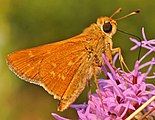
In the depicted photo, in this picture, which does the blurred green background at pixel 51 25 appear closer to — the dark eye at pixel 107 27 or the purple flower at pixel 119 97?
the dark eye at pixel 107 27

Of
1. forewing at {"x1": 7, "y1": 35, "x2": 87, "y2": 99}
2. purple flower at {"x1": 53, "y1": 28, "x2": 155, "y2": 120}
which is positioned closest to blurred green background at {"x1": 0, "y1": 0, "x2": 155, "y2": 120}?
forewing at {"x1": 7, "y1": 35, "x2": 87, "y2": 99}

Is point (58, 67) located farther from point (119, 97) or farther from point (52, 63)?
point (119, 97)

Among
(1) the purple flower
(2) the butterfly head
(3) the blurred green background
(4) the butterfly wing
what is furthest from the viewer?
(3) the blurred green background

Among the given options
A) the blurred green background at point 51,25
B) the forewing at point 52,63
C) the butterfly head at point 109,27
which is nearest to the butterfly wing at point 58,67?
the forewing at point 52,63

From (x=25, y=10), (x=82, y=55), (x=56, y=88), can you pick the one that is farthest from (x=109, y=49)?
(x=25, y=10)

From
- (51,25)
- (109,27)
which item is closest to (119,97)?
(109,27)

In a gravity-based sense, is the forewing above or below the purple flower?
above

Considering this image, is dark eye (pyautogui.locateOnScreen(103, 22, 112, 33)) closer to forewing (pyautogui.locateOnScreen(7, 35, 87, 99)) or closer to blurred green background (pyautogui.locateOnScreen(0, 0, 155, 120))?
forewing (pyautogui.locateOnScreen(7, 35, 87, 99))
